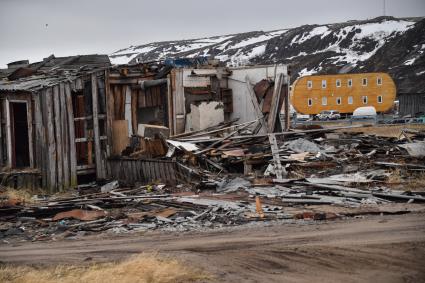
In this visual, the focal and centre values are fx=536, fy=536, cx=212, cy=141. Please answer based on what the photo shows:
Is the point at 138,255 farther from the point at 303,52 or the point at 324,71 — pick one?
the point at 303,52

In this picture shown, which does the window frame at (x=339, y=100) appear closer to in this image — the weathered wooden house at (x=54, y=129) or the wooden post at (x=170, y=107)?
the wooden post at (x=170, y=107)

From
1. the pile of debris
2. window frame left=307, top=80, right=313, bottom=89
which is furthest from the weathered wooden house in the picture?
window frame left=307, top=80, right=313, bottom=89

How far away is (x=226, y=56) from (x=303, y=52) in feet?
75.9

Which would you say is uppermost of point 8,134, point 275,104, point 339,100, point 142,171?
point 339,100

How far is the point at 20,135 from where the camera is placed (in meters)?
19.8

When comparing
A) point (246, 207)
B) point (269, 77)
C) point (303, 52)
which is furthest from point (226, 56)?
point (246, 207)

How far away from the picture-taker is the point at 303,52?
13700 centimetres

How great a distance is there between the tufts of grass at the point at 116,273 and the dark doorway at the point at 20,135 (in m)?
11.2

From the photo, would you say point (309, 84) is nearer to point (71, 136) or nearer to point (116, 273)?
point (71, 136)

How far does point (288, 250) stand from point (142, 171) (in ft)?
31.5

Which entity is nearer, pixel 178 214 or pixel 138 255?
pixel 138 255

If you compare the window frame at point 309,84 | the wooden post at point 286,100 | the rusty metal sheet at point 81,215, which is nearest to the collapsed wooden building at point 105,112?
the wooden post at point 286,100

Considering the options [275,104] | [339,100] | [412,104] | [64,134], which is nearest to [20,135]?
[64,134]

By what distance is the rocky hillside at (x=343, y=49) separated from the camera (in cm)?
10418
